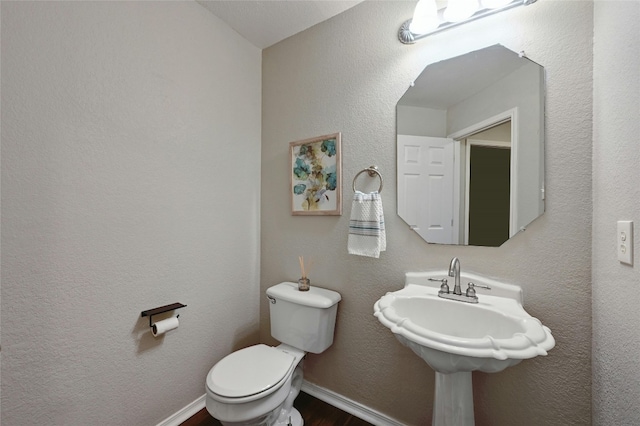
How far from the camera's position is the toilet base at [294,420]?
1.35 metres

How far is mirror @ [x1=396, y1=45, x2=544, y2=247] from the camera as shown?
42.9 inches

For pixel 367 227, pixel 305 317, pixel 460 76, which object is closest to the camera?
pixel 460 76

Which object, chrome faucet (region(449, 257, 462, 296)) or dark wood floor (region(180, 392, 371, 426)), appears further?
dark wood floor (region(180, 392, 371, 426))

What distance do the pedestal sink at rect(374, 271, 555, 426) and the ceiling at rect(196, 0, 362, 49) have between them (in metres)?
1.54

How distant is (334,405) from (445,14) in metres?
2.08

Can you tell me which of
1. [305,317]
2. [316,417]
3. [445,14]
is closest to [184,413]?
[316,417]

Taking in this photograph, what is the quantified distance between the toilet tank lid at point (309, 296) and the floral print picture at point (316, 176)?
46 cm

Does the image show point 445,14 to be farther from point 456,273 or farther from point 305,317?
point 305,317

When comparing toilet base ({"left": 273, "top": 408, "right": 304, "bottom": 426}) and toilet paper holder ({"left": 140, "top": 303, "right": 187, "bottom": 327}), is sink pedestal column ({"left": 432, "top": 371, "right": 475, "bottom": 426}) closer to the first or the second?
toilet base ({"left": 273, "top": 408, "right": 304, "bottom": 426})

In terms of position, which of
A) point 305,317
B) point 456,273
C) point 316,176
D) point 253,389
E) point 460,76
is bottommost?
point 253,389

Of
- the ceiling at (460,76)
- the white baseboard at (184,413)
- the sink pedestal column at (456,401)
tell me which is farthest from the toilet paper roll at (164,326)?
the ceiling at (460,76)

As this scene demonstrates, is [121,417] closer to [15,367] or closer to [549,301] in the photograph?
[15,367]

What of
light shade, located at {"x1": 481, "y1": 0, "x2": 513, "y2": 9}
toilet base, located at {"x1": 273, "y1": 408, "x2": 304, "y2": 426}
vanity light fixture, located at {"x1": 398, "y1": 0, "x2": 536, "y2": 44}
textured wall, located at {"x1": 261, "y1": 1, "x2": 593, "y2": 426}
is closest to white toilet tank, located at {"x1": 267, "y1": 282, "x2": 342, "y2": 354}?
textured wall, located at {"x1": 261, "y1": 1, "x2": 593, "y2": 426}

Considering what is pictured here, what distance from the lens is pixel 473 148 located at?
121cm
